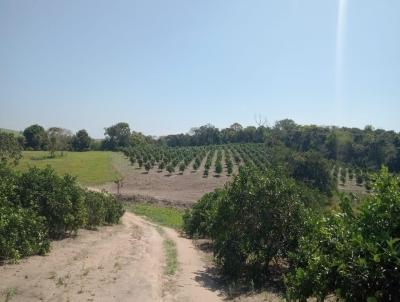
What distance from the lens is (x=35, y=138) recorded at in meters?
101

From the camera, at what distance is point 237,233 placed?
49.2ft

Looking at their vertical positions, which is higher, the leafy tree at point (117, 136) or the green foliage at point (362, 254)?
the leafy tree at point (117, 136)

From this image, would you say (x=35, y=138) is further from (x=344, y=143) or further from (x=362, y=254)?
(x=362, y=254)

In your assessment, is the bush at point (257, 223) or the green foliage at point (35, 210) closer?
the green foliage at point (35, 210)

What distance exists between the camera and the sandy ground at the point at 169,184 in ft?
170

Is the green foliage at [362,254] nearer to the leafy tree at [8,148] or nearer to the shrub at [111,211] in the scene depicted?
the shrub at [111,211]

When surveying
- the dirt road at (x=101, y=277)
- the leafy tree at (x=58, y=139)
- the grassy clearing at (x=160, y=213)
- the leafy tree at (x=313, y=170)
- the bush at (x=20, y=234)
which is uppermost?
the leafy tree at (x=58, y=139)

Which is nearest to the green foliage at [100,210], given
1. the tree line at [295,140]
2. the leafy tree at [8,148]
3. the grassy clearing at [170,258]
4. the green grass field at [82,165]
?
the grassy clearing at [170,258]

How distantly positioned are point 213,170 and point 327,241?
59.8 metres

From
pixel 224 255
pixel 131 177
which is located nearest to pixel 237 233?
pixel 224 255

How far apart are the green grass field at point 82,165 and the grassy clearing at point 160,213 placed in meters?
15.3

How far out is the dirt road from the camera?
11068mm

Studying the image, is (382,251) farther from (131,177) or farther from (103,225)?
(131,177)

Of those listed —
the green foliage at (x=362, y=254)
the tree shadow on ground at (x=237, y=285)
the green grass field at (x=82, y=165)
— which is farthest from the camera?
the green grass field at (x=82, y=165)
